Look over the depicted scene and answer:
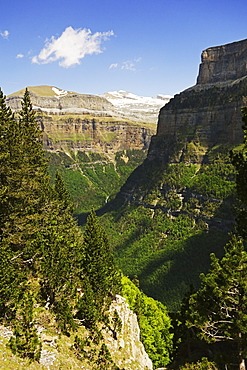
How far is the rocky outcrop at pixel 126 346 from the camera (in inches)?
1273

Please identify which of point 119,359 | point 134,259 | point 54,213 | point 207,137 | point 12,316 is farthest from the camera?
point 207,137

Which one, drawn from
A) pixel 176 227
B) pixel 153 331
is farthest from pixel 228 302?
pixel 176 227

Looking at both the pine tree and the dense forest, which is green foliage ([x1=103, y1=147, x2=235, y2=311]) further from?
the pine tree

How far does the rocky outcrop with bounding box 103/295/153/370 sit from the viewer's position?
32.3 meters

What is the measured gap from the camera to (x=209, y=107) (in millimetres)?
187250

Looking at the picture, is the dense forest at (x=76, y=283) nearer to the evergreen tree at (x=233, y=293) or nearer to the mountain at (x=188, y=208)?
the evergreen tree at (x=233, y=293)

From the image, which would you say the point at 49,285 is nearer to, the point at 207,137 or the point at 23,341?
the point at 23,341

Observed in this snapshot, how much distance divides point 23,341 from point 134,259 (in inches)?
5024

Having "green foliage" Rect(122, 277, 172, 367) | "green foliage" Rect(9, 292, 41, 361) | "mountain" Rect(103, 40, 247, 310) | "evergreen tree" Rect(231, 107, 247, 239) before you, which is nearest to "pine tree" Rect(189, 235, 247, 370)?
"evergreen tree" Rect(231, 107, 247, 239)

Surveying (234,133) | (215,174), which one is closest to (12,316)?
(215,174)

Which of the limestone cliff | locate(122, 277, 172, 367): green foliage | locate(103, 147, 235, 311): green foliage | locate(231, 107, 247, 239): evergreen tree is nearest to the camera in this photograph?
the limestone cliff

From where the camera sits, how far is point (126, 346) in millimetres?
35938

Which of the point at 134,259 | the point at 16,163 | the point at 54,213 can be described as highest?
the point at 16,163

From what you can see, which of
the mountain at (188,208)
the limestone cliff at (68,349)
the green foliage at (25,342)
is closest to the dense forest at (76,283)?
the green foliage at (25,342)
